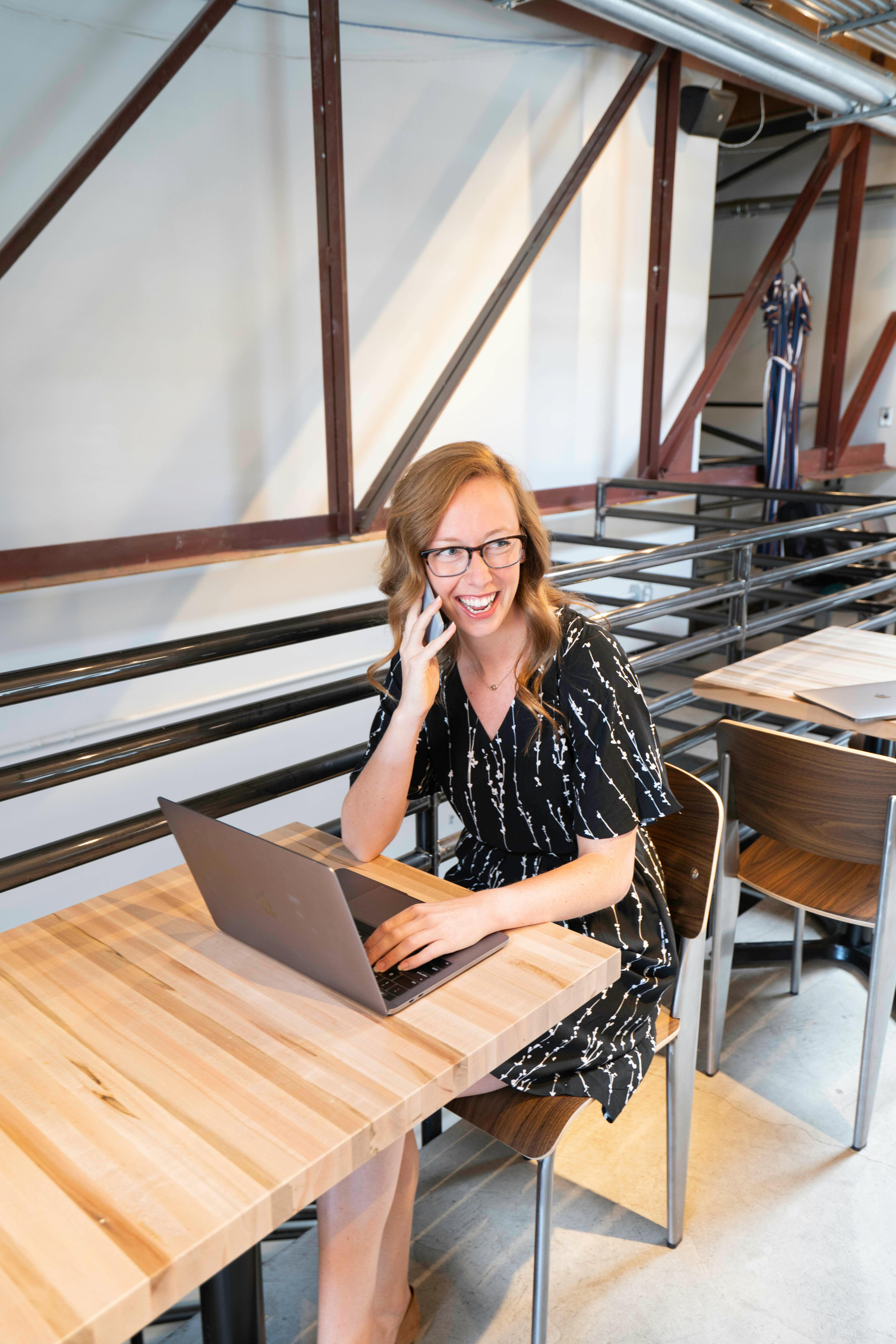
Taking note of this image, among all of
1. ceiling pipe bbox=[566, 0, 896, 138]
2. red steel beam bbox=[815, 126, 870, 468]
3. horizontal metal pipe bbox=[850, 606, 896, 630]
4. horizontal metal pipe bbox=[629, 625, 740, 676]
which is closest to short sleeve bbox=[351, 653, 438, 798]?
horizontal metal pipe bbox=[629, 625, 740, 676]

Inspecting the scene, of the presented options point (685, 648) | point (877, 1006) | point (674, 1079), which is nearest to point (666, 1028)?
point (674, 1079)

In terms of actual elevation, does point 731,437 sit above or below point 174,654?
above

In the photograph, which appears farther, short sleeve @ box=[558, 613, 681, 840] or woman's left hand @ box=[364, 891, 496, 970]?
short sleeve @ box=[558, 613, 681, 840]

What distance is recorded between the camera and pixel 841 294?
682cm

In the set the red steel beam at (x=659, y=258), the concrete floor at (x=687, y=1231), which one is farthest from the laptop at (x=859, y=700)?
the red steel beam at (x=659, y=258)

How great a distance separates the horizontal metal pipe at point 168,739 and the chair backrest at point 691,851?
1.71ft

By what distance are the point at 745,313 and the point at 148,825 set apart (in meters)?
5.43

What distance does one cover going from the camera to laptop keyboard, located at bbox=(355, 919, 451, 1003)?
99cm

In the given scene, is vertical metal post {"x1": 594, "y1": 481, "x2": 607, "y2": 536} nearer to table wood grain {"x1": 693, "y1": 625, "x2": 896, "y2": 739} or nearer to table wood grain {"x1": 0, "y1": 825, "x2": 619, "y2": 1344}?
table wood grain {"x1": 693, "y1": 625, "x2": 896, "y2": 739}

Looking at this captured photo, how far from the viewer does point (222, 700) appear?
3.67 metres

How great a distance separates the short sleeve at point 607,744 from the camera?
1.32 metres

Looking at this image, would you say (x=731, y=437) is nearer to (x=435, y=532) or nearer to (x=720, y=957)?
(x=720, y=957)

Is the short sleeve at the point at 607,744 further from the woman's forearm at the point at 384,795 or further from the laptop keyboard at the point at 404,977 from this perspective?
the laptop keyboard at the point at 404,977

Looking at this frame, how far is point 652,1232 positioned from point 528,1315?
0.92ft
